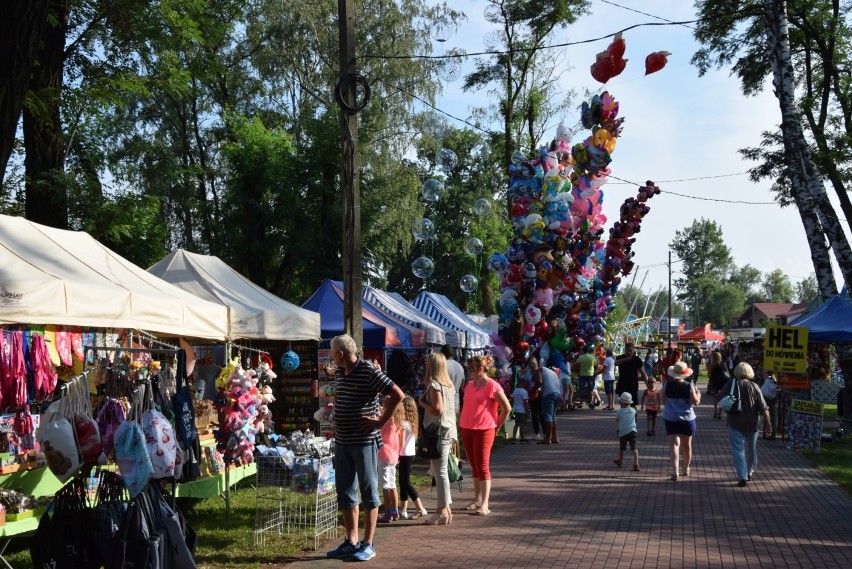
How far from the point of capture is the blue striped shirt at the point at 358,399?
7.69 metres

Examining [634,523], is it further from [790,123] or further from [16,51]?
[790,123]

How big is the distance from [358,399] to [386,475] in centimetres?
197

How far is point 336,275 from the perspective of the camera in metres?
28.5

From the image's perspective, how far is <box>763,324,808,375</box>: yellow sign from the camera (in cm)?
1590

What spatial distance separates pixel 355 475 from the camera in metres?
7.78

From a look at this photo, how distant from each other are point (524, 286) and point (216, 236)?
1292 cm

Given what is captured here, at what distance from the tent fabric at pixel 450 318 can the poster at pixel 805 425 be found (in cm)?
811

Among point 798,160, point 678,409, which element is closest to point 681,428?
point 678,409

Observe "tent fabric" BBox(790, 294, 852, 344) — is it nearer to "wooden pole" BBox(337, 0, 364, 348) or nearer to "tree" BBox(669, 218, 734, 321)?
"wooden pole" BBox(337, 0, 364, 348)

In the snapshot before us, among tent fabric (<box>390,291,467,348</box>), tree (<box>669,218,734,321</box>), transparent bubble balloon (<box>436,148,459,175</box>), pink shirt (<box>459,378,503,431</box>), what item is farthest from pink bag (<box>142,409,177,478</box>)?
tree (<box>669,218,734,321</box>)

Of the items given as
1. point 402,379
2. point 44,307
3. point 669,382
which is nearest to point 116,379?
point 44,307

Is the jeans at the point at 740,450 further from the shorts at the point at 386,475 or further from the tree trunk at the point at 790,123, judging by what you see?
the tree trunk at the point at 790,123

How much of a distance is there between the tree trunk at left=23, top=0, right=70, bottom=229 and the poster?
14.1 meters

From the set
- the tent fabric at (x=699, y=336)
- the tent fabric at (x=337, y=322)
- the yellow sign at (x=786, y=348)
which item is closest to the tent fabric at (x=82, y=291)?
the tent fabric at (x=337, y=322)
